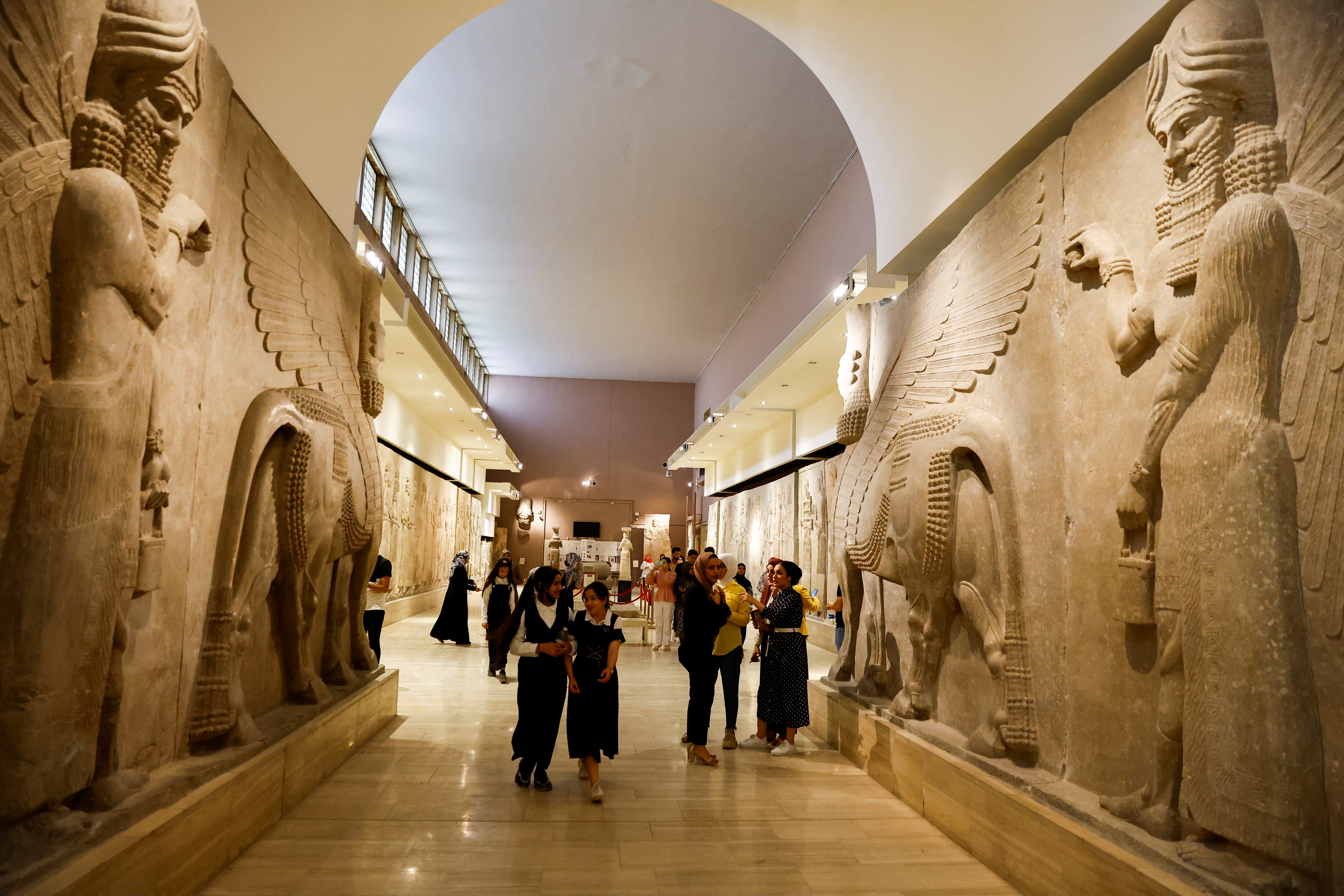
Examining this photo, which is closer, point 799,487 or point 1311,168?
point 1311,168

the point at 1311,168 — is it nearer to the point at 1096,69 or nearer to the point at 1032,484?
the point at 1096,69

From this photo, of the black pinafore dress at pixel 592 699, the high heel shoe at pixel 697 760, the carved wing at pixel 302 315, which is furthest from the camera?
the high heel shoe at pixel 697 760

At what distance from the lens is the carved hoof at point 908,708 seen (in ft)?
17.1

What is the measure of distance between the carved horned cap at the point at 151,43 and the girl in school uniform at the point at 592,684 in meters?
3.50

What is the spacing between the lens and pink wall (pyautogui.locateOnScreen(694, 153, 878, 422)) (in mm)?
11688

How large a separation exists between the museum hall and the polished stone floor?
33mm

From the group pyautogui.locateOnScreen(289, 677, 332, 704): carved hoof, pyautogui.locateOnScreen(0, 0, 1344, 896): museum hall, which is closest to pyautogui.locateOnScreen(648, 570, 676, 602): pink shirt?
pyautogui.locateOnScreen(0, 0, 1344, 896): museum hall

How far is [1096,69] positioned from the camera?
3.83 meters

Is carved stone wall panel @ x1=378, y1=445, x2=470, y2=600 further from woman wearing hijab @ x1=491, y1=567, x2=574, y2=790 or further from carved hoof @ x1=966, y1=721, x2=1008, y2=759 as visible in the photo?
carved hoof @ x1=966, y1=721, x2=1008, y2=759

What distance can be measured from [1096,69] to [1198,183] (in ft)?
Answer: 3.80

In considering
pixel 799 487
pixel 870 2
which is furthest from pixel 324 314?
pixel 799 487

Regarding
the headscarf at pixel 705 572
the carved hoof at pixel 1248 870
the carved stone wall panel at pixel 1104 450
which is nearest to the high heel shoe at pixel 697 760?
the headscarf at pixel 705 572

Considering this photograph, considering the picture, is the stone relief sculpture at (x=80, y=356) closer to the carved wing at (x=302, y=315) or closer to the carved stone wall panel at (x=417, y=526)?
the carved wing at (x=302, y=315)

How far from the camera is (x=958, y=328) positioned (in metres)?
5.11
